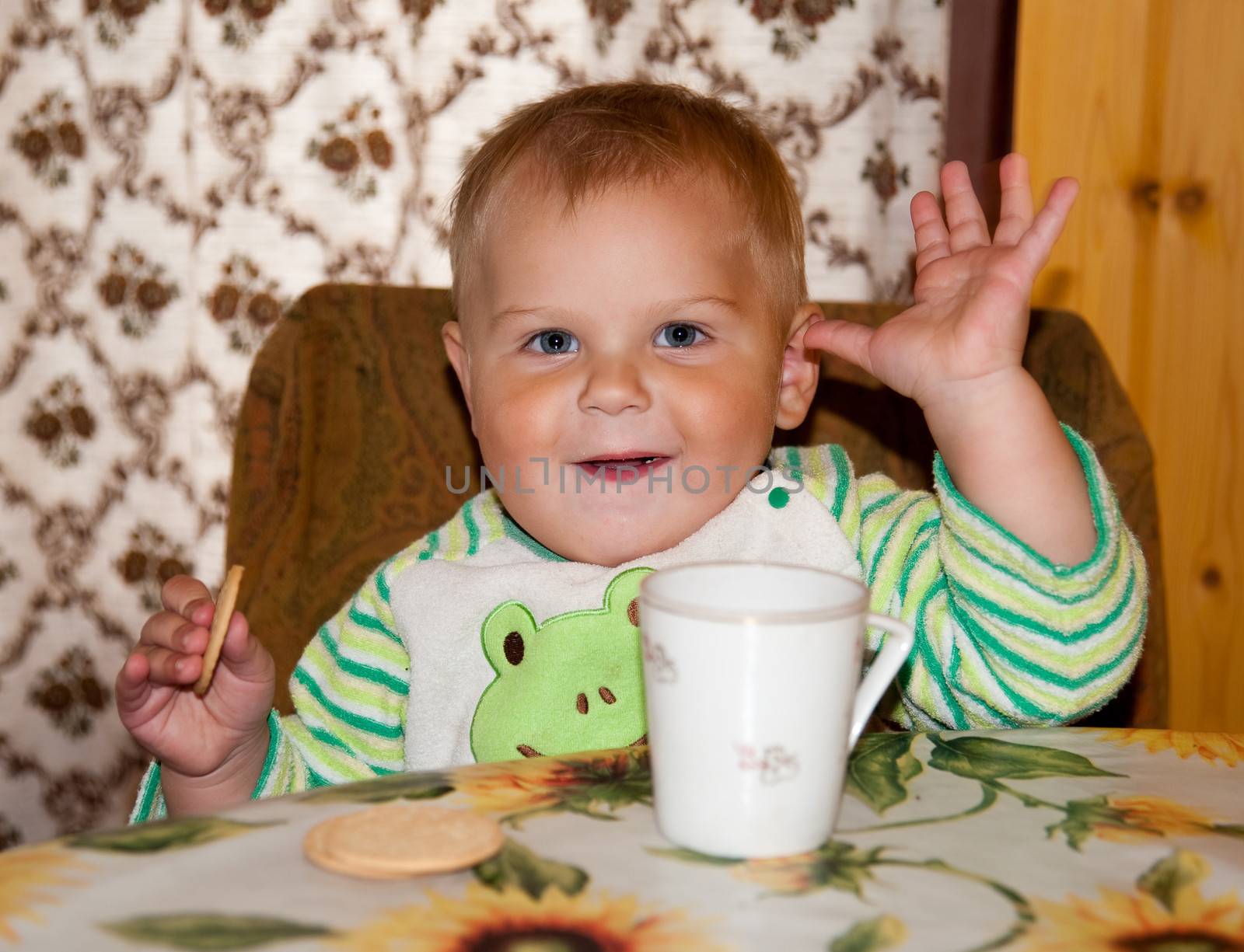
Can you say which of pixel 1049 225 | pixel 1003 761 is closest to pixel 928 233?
pixel 1049 225

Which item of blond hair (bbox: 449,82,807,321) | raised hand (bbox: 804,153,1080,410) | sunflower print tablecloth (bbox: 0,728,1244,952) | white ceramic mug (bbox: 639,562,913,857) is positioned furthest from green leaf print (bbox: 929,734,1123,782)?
blond hair (bbox: 449,82,807,321)

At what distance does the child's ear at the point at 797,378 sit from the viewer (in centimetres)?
120

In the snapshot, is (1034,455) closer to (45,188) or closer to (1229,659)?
Answer: (1229,659)

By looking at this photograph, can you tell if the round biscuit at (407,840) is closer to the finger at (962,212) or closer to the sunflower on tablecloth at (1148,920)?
the sunflower on tablecloth at (1148,920)

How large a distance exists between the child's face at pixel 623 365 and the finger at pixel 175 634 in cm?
→ 34

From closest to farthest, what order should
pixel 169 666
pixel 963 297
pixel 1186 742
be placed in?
pixel 1186 742 → pixel 169 666 → pixel 963 297

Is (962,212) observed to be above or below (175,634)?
above

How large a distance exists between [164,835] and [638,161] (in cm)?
75

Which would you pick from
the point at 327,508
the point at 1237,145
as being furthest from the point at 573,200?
the point at 1237,145

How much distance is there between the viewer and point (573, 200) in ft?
3.50

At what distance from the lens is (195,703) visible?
976mm

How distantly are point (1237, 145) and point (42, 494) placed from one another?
98.7 inches

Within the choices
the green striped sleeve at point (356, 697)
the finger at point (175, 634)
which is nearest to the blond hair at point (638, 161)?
the green striped sleeve at point (356, 697)

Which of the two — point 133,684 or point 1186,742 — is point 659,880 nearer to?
point 1186,742
